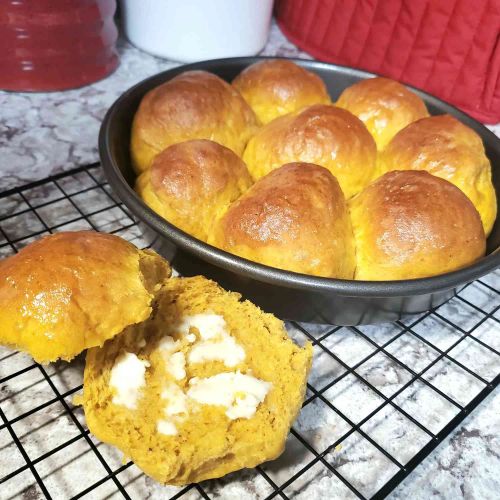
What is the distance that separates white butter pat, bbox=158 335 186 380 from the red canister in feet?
3.30

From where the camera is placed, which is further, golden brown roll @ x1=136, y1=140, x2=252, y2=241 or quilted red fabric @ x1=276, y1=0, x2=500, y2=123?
quilted red fabric @ x1=276, y1=0, x2=500, y2=123

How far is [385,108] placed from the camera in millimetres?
1171

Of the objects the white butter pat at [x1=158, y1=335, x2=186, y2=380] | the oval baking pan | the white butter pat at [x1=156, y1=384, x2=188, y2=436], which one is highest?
the oval baking pan

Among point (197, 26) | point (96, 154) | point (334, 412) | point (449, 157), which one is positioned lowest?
point (96, 154)

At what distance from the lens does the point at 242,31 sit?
1654 mm

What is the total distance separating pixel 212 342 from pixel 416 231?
0.37 m

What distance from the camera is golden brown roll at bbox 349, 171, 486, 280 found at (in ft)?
2.86

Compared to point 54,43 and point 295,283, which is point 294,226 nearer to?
point 295,283

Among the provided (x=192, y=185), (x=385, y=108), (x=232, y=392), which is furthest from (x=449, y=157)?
(x=232, y=392)

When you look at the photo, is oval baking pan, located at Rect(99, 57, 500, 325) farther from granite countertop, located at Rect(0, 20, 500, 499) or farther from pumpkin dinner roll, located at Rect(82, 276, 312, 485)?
granite countertop, located at Rect(0, 20, 500, 499)

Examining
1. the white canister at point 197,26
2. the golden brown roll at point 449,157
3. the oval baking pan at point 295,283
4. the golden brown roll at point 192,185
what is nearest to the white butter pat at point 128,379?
the oval baking pan at point 295,283

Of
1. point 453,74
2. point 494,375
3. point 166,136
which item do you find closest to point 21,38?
point 166,136

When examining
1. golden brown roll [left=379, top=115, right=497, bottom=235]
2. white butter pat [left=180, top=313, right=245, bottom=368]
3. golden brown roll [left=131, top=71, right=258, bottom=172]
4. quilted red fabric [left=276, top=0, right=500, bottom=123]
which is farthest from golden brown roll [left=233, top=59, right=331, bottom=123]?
white butter pat [left=180, top=313, right=245, bottom=368]

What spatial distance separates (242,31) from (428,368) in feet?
3.96
